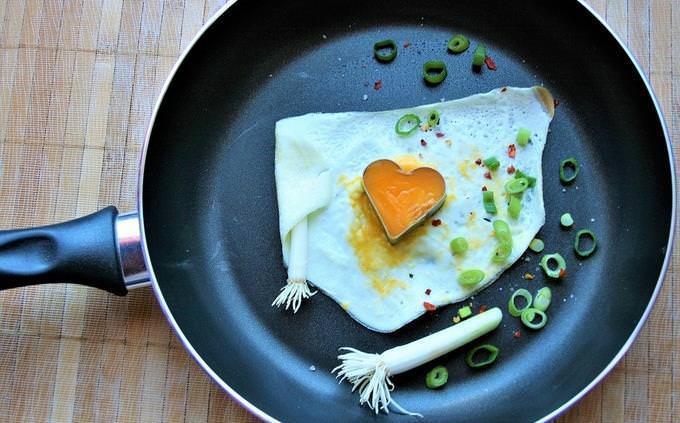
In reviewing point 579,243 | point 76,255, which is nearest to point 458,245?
point 579,243

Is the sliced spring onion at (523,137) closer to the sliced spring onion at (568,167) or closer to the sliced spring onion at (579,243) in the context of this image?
the sliced spring onion at (568,167)

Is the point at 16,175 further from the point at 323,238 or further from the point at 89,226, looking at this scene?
the point at 323,238

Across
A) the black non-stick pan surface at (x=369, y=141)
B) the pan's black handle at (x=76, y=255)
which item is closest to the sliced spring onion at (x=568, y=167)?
the black non-stick pan surface at (x=369, y=141)

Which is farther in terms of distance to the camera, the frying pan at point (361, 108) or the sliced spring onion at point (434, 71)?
the sliced spring onion at point (434, 71)

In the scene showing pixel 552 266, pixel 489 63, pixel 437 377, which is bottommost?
pixel 437 377

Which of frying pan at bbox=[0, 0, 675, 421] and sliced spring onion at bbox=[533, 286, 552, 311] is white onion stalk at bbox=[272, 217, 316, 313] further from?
sliced spring onion at bbox=[533, 286, 552, 311]

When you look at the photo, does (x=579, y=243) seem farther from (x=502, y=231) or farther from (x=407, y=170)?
(x=407, y=170)
